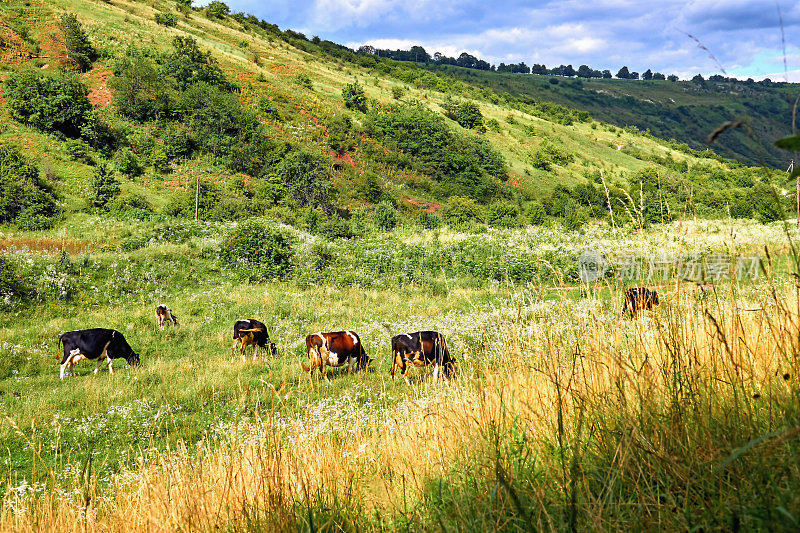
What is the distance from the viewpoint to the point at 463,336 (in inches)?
393

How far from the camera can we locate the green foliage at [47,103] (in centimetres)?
3225

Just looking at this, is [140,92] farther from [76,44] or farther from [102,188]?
[102,188]

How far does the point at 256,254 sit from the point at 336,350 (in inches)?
466

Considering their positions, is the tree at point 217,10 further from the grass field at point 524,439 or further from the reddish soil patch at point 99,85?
the grass field at point 524,439

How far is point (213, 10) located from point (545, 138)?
6673 centimetres

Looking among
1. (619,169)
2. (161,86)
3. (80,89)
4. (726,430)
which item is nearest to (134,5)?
(161,86)

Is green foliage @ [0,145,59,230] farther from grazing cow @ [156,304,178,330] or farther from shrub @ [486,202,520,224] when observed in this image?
shrub @ [486,202,520,224]

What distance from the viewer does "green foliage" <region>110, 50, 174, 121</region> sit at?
38.2 metres

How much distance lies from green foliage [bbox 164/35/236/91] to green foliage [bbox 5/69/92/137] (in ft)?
36.2

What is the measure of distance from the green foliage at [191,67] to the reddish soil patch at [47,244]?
28.2 m

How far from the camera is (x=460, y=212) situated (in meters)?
38.7

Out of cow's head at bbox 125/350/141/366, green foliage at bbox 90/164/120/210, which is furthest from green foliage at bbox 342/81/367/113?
cow's head at bbox 125/350/141/366

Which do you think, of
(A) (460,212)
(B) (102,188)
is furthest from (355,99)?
(B) (102,188)
